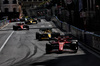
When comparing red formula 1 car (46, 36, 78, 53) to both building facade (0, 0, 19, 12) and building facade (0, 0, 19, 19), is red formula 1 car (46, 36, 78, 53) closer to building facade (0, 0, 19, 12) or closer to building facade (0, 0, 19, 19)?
building facade (0, 0, 19, 19)

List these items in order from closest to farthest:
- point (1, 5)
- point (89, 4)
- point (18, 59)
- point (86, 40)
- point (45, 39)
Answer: point (18, 59), point (86, 40), point (45, 39), point (89, 4), point (1, 5)

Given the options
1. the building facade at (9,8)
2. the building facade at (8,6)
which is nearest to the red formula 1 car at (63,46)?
the building facade at (9,8)

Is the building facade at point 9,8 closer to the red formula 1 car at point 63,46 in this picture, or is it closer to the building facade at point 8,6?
the building facade at point 8,6

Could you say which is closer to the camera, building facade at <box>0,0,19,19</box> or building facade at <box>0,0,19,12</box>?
building facade at <box>0,0,19,19</box>

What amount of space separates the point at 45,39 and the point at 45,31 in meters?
1.73

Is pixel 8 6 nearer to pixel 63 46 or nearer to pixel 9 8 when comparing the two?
pixel 9 8

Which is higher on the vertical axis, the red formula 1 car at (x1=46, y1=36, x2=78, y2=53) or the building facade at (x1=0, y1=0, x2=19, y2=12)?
the building facade at (x1=0, y1=0, x2=19, y2=12)

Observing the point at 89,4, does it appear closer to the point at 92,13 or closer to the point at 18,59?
the point at 92,13

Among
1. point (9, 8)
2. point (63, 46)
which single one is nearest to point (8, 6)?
point (9, 8)

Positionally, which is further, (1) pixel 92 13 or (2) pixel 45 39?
(1) pixel 92 13

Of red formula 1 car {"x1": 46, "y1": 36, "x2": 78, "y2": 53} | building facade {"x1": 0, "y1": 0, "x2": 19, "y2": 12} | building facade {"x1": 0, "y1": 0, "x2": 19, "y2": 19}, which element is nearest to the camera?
red formula 1 car {"x1": 46, "y1": 36, "x2": 78, "y2": 53}

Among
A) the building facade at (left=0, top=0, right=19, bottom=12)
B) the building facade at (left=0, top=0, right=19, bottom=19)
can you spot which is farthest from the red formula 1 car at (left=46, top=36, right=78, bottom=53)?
the building facade at (left=0, top=0, right=19, bottom=12)

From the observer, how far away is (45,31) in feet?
95.3

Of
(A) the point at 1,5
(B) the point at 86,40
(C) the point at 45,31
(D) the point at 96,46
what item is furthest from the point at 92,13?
(A) the point at 1,5
